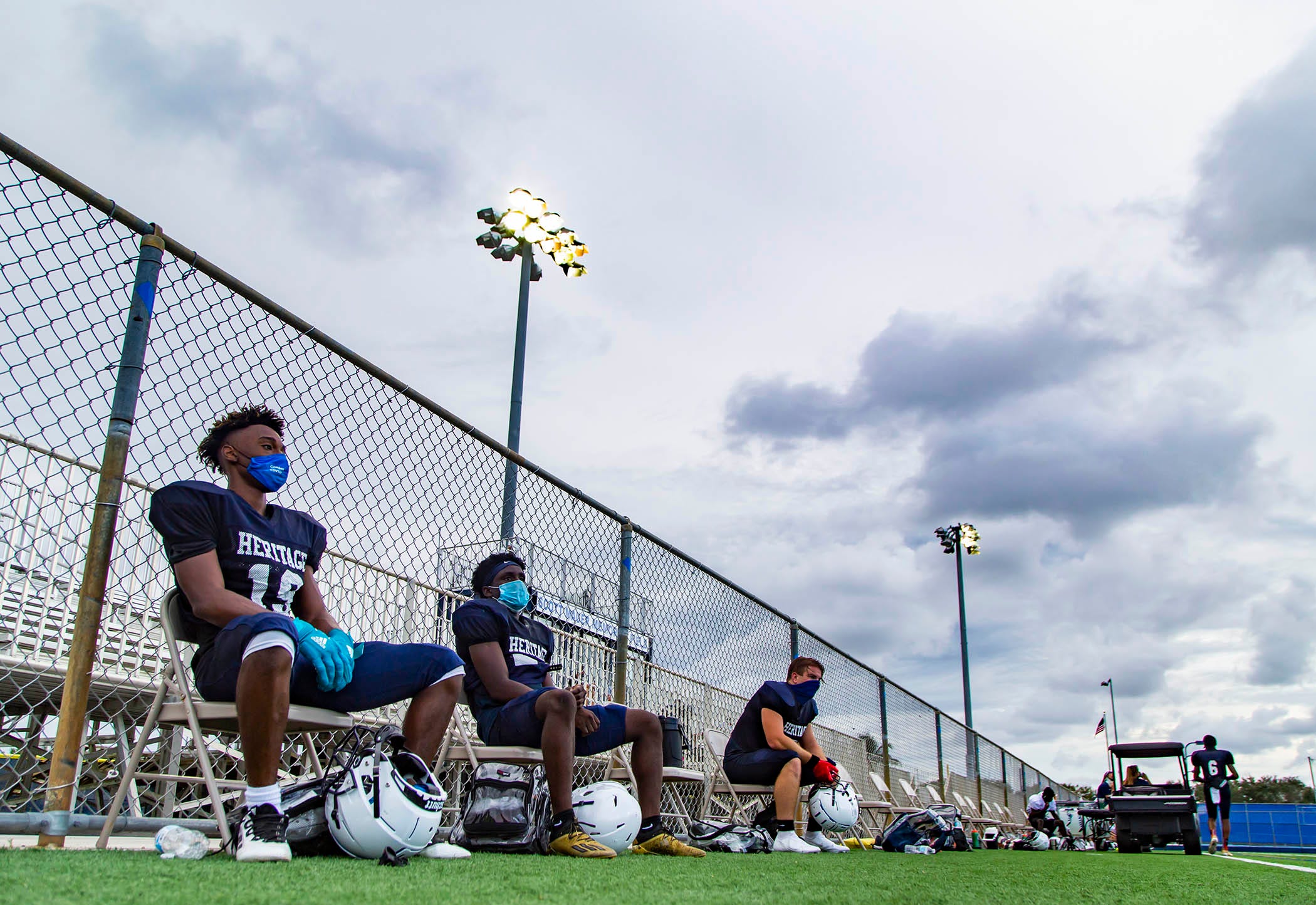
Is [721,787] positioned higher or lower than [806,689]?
lower

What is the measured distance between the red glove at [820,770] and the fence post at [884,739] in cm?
580

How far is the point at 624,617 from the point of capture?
6418mm

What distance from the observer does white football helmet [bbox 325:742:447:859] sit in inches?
110

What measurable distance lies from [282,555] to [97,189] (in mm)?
1520

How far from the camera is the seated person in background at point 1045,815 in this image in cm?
1460

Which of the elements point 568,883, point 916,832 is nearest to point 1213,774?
point 916,832

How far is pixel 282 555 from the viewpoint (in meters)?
3.27

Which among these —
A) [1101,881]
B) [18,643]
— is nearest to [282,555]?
[18,643]

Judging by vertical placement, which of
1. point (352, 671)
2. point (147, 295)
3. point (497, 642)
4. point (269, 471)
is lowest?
point (352, 671)

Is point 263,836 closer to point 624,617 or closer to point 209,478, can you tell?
point 209,478

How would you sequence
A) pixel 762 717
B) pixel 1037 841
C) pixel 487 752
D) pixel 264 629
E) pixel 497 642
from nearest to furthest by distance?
pixel 264 629 < pixel 487 752 < pixel 497 642 < pixel 762 717 < pixel 1037 841

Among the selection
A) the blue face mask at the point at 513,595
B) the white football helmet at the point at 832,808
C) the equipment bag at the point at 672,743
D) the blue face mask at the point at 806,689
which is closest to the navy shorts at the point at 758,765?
the white football helmet at the point at 832,808

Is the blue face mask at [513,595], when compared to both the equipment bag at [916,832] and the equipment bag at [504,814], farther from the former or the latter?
the equipment bag at [916,832]

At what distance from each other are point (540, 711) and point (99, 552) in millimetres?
1968
